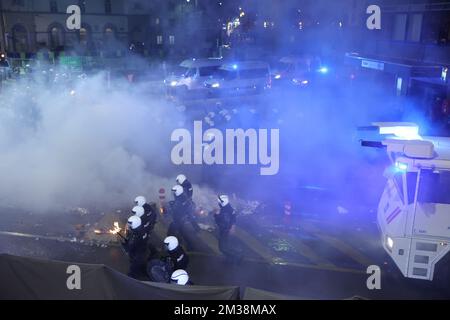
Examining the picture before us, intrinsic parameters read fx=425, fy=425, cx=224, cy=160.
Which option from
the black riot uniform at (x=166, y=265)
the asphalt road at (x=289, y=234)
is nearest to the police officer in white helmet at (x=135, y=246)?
the asphalt road at (x=289, y=234)

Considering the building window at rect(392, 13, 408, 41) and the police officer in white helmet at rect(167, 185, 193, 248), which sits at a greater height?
the building window at rect(392, 13, 408, 41)

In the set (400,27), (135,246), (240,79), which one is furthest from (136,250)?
(400,27)

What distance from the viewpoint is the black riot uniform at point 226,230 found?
5836 mm

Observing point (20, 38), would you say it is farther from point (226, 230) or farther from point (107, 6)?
point (226, 230)

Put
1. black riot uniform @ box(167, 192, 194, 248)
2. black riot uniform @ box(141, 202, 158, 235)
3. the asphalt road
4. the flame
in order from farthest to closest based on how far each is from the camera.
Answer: the flame
black riot uniform @ box(167, 192, 194, 248)
black riot uniform @ box(141, 202, 158, 235)
the asphalt road

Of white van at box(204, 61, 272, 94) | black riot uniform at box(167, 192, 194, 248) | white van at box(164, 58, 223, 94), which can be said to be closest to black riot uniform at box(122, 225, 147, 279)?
black riot uniform at box(167, 192, 194, 248)

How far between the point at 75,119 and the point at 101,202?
2.71 metres

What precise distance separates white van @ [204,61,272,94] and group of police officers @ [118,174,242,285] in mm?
10037

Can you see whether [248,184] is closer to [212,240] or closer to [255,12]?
[212,240]

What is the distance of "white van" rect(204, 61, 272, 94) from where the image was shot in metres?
16.3

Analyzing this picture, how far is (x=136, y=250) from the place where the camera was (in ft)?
17.3

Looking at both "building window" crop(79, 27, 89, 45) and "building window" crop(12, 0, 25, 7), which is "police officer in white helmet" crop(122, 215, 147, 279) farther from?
"building window" crop(12, 0, 25, 7)
